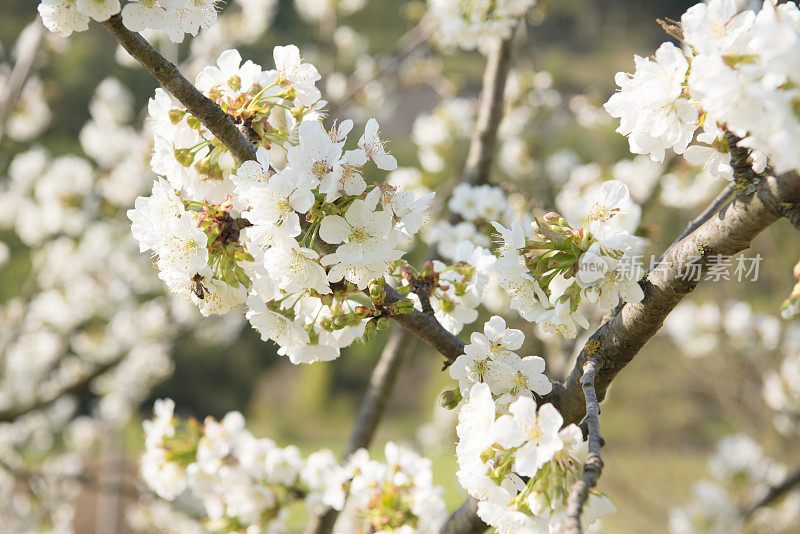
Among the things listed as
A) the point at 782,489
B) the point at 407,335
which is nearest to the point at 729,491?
the point at 782,489

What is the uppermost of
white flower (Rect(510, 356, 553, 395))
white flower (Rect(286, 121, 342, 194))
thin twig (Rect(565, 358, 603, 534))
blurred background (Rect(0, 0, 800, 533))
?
blurred background (Rect(0, 0, 800, 533))

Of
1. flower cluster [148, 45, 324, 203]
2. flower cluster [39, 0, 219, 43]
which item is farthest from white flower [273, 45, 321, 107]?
flower cluster [39, 0, 219, 43]

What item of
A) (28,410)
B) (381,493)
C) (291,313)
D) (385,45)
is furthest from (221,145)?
(385,45)

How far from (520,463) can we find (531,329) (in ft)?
7.46

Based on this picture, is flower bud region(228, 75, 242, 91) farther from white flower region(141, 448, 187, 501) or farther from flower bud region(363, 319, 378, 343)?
white flower region(141, 448, 187, 501)

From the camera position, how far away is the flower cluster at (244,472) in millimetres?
1434

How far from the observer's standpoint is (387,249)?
0.82m

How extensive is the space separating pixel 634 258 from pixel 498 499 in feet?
1.24

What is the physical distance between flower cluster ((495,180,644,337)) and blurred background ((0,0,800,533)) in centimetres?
46

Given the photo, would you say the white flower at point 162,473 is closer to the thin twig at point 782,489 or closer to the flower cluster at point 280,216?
the flower cluster at point 280,216

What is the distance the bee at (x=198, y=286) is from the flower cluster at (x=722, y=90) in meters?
0.63

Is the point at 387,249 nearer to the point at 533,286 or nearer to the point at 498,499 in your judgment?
the point at 533,286

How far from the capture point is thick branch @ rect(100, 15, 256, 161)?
816mm

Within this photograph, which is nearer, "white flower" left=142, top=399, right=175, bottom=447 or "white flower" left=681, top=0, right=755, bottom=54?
"white flower" left=681, top=0, right=755, bottom=54
